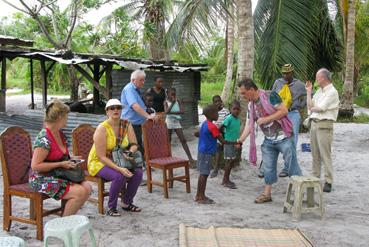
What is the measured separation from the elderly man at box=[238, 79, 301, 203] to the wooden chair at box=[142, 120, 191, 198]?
1.02 meters

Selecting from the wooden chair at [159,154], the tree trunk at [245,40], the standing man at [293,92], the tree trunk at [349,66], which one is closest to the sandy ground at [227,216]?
the wooden chair at [159,154]

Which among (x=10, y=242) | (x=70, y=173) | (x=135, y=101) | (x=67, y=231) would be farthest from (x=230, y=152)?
(x=10, y=242)

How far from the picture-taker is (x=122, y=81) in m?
10.8

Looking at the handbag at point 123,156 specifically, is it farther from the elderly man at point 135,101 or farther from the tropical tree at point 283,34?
the tropical tree at point 283,34

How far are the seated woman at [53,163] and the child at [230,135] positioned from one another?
2912 millimetres

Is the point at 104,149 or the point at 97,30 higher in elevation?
the point at 97,30

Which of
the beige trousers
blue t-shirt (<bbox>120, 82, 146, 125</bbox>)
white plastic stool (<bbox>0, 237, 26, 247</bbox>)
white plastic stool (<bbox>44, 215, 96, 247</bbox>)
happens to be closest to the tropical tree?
the beige trousers

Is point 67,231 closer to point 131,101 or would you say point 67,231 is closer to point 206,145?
point 206,145

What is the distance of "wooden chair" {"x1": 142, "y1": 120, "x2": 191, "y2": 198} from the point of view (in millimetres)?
6305

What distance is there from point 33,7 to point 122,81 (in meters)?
7.61

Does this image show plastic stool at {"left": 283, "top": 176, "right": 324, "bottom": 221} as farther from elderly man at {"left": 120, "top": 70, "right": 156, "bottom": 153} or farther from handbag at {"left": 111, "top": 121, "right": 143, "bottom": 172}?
elderly man at {"left": 120, "top": 70, "right": 156, "bottom": 153}

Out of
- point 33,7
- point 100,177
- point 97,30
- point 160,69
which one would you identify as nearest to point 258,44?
point 160,69

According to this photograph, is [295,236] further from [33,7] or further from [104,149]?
[33,7]

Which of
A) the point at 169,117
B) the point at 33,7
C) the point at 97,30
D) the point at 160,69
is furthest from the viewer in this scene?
the point at 97,30
